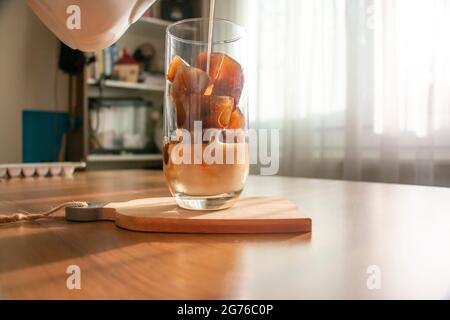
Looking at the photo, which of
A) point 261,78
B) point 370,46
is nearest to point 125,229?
point 370,46

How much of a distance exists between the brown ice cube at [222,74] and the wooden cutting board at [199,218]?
14cm

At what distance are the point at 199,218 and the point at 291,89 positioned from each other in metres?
1.93

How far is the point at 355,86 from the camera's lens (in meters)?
1.90

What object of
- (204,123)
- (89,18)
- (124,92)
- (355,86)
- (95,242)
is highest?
(124,92)

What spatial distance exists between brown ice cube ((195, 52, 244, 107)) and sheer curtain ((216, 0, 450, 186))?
1.41 m

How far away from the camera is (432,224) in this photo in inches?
17.2

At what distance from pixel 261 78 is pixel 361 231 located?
82.3 inches

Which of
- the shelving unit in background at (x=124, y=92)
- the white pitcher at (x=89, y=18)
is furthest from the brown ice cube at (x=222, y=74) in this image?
the shelving unit in background at (x=124, y=92)

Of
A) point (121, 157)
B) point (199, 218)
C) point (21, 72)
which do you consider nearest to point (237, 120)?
point (199, 218)

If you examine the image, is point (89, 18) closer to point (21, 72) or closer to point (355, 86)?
point (355, 86)

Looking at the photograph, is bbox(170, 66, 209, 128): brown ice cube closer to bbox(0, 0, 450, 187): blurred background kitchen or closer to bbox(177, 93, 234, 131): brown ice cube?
bbox(177, 93, 234, 131): brown ice cube

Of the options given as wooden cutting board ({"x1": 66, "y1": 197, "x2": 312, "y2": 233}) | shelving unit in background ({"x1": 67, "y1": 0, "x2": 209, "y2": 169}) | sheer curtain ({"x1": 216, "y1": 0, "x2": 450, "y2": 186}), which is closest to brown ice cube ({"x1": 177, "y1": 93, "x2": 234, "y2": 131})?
wooden cutting board ({"x1": 66, "y1": 197, "x2": 312, "y2": 233})

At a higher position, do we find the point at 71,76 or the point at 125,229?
the point at 71,76
